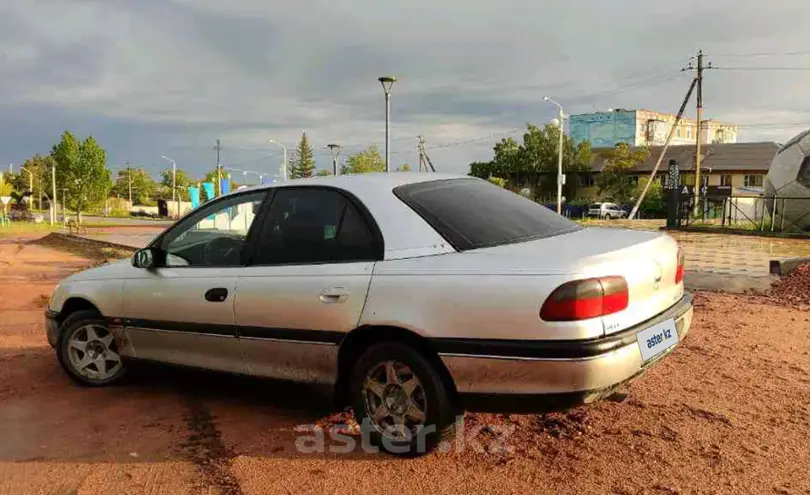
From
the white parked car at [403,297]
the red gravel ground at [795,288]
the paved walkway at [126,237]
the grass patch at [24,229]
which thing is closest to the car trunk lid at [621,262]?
the white parked car at [403,297]

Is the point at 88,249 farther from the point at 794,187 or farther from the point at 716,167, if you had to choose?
the point at 716,167

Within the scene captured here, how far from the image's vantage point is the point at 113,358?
5.03 meters

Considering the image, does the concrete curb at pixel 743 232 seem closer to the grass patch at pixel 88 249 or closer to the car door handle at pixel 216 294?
the grass patch at pixel 88 249

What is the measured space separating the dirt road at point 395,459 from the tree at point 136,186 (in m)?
116

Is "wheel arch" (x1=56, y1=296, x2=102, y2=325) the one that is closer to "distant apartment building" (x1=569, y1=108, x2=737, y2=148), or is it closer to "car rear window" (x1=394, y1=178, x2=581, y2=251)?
"car rear window" (x1=394, y1=178, x2=581, y2=251)

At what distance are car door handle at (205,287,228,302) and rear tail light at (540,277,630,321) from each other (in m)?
2.08

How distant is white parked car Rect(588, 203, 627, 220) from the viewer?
52750 millimetres

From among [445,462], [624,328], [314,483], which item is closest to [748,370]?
[624,328]

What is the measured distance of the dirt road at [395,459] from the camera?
10.9ft

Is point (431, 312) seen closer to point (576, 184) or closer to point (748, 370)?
point (748, 370)

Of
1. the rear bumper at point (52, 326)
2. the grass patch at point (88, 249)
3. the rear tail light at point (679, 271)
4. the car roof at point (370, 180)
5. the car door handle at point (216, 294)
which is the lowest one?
the grass patch at point (88, 249)

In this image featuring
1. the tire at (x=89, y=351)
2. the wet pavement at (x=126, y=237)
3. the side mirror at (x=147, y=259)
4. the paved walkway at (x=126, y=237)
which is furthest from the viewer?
the paved walkway at (x=126, y=237)

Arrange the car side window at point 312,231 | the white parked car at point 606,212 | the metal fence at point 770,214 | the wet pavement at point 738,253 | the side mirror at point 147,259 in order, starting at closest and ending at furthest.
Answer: the car side window at point 312,231 → the side mirror at point 147,259 → the wet pavement at point 738,253 → the metal fence at point 770,214 → the white parked car at point 606,212

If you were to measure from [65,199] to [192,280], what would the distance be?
58.4 metres
